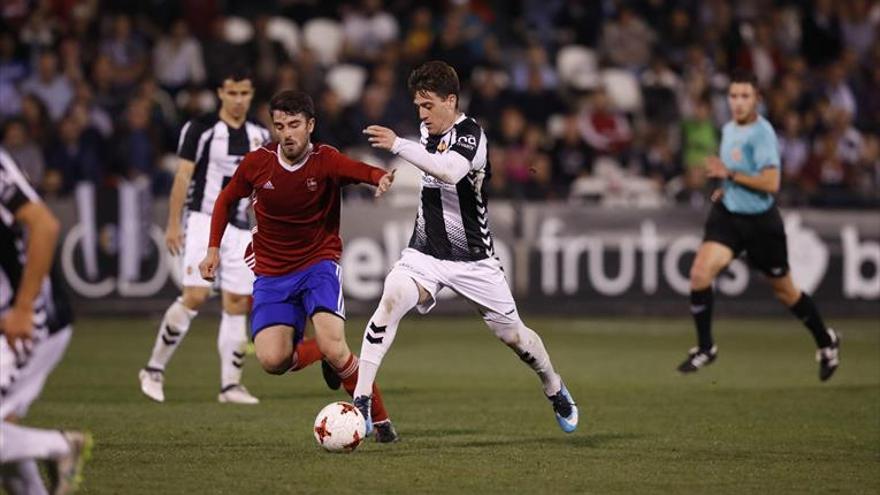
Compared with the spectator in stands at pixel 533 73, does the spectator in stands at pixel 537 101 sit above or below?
below

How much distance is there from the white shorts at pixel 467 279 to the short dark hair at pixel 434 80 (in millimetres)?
1074

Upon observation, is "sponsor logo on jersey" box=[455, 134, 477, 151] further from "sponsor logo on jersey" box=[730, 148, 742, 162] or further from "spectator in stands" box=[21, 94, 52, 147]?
"spectator in stands" box=[21, 94, 52, 147]

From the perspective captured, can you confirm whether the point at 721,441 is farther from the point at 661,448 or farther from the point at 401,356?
the point at 401,356

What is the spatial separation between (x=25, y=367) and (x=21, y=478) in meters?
0.48

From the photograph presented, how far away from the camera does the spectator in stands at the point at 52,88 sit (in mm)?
21297

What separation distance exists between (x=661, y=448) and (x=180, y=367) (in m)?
6.30

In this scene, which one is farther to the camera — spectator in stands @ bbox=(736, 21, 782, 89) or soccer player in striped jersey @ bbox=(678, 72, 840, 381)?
spectator in stands @ bbox=(736, 21, 782, 89)

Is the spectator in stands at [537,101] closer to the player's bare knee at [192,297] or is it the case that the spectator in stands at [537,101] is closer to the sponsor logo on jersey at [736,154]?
the sponsor logo on jersey at [736,154]

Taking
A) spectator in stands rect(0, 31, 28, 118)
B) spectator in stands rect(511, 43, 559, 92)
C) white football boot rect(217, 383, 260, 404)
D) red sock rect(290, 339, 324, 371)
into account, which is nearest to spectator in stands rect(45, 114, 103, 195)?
spectator in stands rect(0, 31, 28, 118)

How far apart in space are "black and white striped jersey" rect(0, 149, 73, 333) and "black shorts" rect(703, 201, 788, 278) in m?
7.65

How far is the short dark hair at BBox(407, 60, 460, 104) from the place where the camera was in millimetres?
9789

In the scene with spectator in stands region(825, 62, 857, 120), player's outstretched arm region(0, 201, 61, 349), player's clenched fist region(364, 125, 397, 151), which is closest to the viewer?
player's outstretched arm region(0, 201, 61, 349)

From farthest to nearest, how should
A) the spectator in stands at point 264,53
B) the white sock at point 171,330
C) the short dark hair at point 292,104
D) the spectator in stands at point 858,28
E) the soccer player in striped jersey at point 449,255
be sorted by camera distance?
the spectator in stands at point 858,28 < the spectator in stands at point 264,53 < the white sock at point 171,330 < the soccer player in striped jersey at point 449,255 < the short dark hair at point 292,104

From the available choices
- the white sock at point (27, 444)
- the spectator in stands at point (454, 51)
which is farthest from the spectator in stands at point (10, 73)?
the white sock at point (27, 444)
